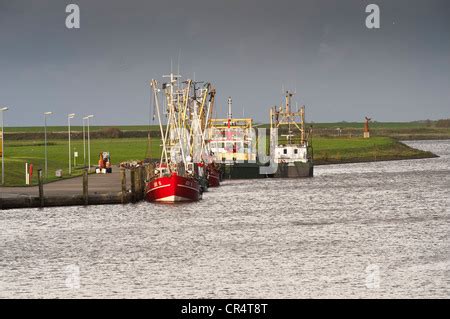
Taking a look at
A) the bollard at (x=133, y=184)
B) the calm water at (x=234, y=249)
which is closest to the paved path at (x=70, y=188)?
the calm water at (x=234, y=249)

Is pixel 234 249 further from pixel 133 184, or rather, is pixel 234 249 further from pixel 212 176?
pixel 212 176

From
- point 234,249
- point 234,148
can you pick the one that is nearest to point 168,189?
point 234,249

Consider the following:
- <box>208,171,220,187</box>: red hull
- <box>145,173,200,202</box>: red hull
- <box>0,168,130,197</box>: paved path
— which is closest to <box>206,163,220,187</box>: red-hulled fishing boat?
<box>208,171,220,187</box>: red hull

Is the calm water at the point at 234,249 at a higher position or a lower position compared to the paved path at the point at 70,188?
lower

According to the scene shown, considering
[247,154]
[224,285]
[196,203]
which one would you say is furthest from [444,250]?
[247,154]

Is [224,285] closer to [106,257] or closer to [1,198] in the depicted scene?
[106,257]

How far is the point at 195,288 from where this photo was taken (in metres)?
56.2

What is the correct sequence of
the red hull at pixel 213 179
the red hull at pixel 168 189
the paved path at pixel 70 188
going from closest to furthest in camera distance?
the paved path at pixel 70 188 → the red hull at pixel 168 189 → the red hull at pixel 213 179

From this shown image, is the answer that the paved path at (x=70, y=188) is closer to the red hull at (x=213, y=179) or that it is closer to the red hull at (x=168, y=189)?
the red hull at (x=168, y=189)

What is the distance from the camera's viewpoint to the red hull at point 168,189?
9956 centimetres

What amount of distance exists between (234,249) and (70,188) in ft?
119

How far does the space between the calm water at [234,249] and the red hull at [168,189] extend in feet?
3.58
